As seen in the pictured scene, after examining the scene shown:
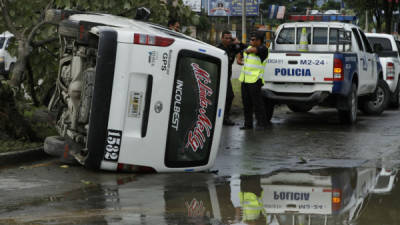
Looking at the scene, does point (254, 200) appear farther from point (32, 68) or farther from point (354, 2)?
point (354, 2)

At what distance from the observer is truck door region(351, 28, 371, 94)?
1549cm

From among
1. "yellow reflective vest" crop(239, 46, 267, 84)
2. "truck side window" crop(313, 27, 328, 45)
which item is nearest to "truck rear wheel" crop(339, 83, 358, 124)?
"truck side window" crop(313, 27, 328, 45)

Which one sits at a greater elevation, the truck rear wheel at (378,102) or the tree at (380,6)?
the tree at (380,6)

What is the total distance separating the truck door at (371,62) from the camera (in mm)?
16270

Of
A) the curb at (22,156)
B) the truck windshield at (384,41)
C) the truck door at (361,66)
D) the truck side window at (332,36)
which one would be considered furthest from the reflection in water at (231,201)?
the truck windshield at (384,41)

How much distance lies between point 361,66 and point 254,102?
2.88 meters

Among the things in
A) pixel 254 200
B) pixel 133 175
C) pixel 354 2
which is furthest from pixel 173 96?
pixel 354 2

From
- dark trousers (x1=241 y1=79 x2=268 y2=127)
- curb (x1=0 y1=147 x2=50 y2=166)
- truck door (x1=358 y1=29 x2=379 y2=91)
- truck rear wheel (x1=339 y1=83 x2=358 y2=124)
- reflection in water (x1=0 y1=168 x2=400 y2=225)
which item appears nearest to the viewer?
reflection in water (x1=0 y1=168 x2=400 y2=225)

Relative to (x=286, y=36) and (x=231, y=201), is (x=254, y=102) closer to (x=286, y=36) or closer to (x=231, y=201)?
(x=286, y=36)

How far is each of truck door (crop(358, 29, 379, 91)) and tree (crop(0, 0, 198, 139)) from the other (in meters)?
5.04

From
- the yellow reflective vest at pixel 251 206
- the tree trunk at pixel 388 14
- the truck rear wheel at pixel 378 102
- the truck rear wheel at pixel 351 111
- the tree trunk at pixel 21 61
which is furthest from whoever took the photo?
the tree trunk at pixel 388 14

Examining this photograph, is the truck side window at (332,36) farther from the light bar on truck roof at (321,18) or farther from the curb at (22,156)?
the curb at (22,156)

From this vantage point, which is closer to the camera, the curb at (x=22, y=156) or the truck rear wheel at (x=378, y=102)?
the curb at (x=22, y=156)

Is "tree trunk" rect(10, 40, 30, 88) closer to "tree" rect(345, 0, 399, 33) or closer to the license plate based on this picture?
the license plate
